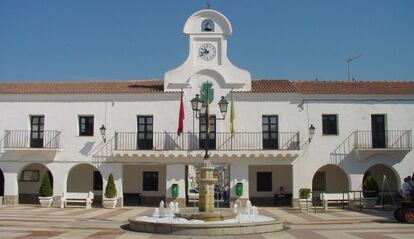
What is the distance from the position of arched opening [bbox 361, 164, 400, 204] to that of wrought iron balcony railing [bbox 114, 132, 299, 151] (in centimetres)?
538

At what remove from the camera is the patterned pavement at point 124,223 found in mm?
14828

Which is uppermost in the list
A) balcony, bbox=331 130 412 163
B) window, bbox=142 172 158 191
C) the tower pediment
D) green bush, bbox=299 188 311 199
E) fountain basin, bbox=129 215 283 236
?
the tower pediment

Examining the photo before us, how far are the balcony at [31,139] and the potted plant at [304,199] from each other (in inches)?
497

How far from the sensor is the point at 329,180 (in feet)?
93.3

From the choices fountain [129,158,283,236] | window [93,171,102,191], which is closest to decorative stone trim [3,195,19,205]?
window [93,171,102,191]

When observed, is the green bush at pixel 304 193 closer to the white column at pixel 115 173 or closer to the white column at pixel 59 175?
the white column at pixel 115 173

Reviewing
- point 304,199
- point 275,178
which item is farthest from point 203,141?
point 304,199

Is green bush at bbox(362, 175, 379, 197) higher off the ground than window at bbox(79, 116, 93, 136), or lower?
lower

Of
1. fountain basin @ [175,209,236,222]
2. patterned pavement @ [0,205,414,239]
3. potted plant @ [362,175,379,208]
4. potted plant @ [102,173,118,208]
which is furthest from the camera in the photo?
potted plant @ [102,173,118,208]

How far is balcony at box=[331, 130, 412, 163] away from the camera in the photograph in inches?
1029

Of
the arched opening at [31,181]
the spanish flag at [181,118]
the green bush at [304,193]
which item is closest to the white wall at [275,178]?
the green bush at [304,193]

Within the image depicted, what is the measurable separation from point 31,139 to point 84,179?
380 cm

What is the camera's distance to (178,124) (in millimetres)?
26109

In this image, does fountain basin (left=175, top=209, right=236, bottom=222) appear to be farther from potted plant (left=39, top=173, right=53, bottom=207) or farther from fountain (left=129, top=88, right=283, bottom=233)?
potted plant (left=39, top=173, right=53, bottom=207)
